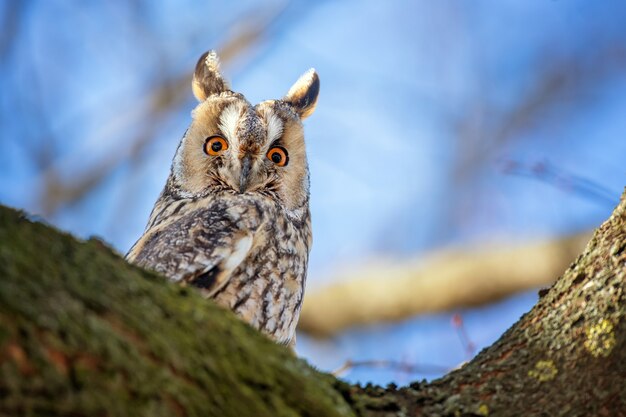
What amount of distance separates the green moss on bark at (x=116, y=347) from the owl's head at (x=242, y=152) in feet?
5.75

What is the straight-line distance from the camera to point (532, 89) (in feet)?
23.5

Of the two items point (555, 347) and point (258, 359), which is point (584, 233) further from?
point (258, 359)

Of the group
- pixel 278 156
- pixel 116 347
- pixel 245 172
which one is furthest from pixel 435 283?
pixel 116 347

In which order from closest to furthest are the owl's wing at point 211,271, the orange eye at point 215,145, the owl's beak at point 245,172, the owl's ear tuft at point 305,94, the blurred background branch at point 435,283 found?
the owl's wing at point 211,271
the owl's beak at point 245,172
the orange eye at point 215,145
the owl's ear tuft at point 305,94
the blurred background branch at point 435,283

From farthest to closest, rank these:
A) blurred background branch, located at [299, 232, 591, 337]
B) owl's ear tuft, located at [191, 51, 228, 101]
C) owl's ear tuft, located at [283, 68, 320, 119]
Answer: blurred background branch, located at [299, 232, 591, 337] → owl's ear tuft, located at [283, 68, 320, 119] → owl's ear tuft, located at [191, 51, 228, 101]

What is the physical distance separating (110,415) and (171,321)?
22 centimetres

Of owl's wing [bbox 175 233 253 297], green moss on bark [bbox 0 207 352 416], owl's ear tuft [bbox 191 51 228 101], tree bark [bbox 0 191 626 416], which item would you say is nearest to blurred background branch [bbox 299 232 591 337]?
owl's ear tuft [bbox 191 51 228 101]

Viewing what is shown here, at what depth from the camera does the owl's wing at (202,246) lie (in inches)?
105

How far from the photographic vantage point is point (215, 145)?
10.8 feet

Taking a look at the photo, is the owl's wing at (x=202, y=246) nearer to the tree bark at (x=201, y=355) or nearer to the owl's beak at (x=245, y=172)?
the owl's beak at (x=245, y=172)

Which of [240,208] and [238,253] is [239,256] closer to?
[238,253]

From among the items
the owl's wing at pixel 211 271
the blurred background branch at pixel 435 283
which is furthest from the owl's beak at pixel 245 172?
the blurred background branch at pixel 435 283

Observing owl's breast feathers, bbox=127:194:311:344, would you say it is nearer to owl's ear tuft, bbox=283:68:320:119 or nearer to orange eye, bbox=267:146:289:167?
orange eye, bbox=267:146:289:167

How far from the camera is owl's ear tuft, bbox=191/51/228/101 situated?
141 inches
